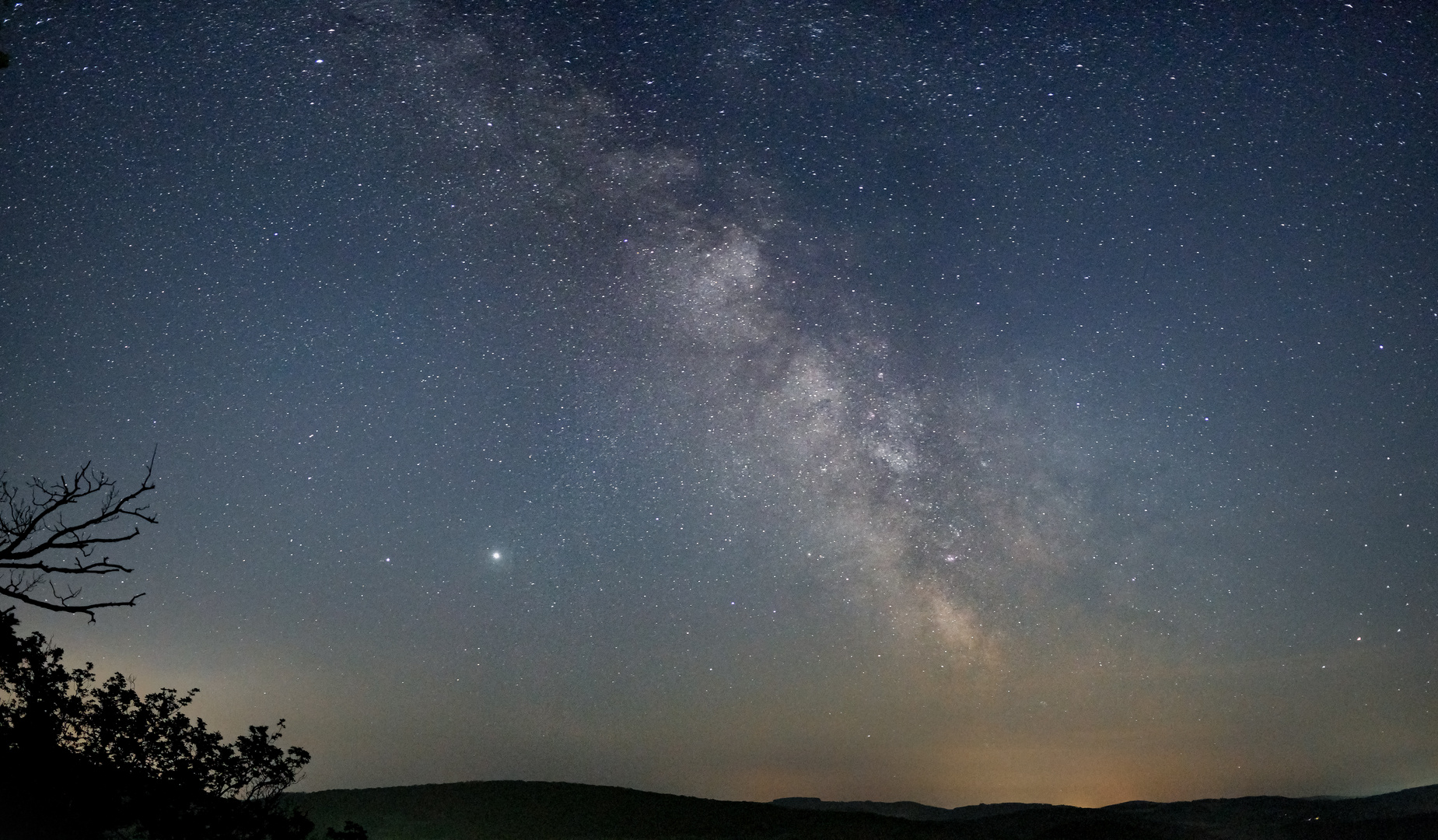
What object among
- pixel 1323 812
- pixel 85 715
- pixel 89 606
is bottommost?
pixel 1323 812

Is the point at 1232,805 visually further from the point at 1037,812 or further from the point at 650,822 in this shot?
the point at 650,822

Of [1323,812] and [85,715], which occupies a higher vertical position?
[85,715]

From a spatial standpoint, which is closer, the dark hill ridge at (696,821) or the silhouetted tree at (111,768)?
the silhouetted tree at (111,768)

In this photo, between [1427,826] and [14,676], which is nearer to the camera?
[14,676]

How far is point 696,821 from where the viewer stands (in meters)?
65.4

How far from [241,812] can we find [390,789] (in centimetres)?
6224

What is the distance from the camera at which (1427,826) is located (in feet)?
277

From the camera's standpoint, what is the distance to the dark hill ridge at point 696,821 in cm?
5981

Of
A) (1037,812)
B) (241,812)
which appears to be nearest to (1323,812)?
(1037,812)

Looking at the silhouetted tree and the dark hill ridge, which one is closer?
the silhouetted tree

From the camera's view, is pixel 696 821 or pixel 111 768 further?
pixel 696 821

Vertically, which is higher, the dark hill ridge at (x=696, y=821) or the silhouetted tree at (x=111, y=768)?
the silhouetted tree at (x=111, y=768)

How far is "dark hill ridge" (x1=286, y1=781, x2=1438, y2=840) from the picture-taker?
196 ft

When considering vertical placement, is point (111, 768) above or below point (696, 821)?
above
